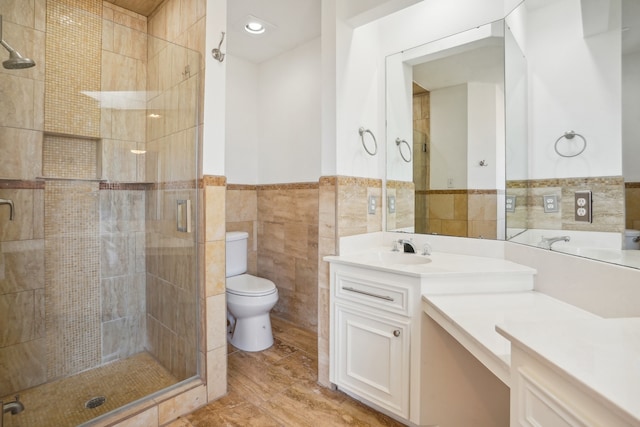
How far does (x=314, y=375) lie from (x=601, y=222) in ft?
6.09

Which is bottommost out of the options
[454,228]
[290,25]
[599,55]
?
[454,228]

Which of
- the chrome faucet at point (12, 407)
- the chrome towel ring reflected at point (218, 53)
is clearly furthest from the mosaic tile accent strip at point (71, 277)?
the chrome towel ring reflected at point (218, 53)

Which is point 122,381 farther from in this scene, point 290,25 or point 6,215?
point 290,25

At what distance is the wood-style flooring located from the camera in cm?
170

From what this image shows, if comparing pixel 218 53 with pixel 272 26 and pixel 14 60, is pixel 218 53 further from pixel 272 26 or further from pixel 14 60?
pixel 14 60

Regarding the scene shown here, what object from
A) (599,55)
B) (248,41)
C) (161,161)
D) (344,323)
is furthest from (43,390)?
(599,55)

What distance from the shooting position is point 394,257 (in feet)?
6.75

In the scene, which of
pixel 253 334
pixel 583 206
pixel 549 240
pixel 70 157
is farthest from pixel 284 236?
pixel 583 206

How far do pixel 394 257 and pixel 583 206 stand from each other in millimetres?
1023

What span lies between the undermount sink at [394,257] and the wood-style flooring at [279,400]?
2.83 ft

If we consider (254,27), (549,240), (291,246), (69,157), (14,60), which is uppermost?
(254,27)

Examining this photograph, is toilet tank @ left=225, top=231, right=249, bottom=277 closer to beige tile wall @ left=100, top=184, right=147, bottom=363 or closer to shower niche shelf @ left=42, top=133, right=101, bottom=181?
beige tile wall @ left=100, top=184, right=147, bottom=363

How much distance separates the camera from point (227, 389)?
1973 mm

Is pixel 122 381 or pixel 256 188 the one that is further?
pixel 256 188
